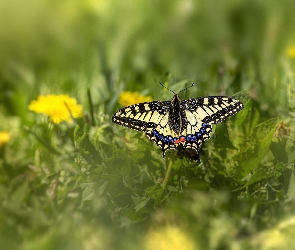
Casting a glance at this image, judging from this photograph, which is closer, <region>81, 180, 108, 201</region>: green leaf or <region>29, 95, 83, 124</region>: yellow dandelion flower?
<region>81, 180, 108, 201</region>: green leaf

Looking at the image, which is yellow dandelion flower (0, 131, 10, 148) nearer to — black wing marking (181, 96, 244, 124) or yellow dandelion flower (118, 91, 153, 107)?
yellow dandelion flower (118, 91, 153, 107)

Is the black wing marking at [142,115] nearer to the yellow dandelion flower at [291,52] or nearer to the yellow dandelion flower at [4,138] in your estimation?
the yellow dandelion flower at [4,138]

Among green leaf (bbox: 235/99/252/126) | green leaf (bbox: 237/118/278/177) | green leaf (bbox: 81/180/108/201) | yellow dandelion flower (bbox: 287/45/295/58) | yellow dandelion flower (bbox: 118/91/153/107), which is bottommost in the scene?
green leaf (bbox: 81/180/108/201)

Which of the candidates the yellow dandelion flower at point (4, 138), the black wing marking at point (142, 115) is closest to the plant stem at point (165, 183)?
the black wing marking at point (142, 115)

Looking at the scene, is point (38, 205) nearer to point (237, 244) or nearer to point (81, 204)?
point (81, 204)

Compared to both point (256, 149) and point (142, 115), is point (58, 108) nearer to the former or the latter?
point (142, 115)

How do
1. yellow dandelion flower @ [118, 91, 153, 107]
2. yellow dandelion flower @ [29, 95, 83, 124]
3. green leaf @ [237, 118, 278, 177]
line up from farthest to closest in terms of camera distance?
yellow dandelion flower @ [118, 91, 153, 107] < yellow dandelion flower @ [29, 95, 83, 124] < green leaf @ [237, 118, 278, 177]

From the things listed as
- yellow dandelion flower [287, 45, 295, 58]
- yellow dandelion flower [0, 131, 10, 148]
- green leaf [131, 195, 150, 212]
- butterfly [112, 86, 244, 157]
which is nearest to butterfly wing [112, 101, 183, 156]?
butterfly [112, 86, 244, 157]
